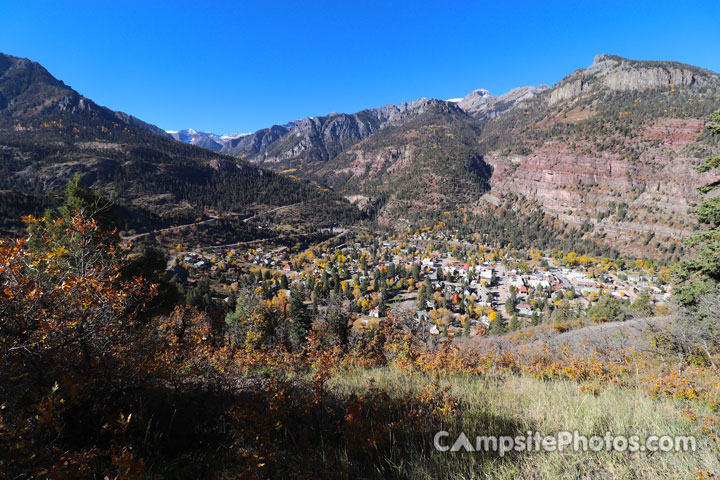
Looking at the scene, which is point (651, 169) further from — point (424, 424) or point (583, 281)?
point (424, 424)

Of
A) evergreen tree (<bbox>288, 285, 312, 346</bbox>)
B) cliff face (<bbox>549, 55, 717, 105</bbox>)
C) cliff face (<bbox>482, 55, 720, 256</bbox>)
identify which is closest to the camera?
evergreen tree (<bbox>288, 285, 312, 346</bbox>)

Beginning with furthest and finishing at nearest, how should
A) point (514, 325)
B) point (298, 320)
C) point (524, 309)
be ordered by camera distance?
point (524, 309), point (514, 325), point (298, 320)

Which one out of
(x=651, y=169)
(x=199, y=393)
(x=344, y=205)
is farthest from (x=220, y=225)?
(x=651, y=169)

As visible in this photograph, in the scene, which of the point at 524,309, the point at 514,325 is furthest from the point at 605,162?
the point at 514,325

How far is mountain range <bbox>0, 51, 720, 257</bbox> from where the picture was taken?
105 metres

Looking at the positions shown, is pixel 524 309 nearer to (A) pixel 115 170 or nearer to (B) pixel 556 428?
(B) pixel 556 428

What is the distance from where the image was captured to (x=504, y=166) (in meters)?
170

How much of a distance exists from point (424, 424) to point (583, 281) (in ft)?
315

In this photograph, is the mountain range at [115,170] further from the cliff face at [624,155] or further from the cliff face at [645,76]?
the cliff face at [645,76]

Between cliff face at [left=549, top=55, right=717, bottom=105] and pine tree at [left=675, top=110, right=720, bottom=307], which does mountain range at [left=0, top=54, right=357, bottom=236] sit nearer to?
pine tree at [left=675, top=110, right=720, bottom=307]

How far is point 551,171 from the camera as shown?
141125 mm

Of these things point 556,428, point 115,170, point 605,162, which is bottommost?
point 556,428

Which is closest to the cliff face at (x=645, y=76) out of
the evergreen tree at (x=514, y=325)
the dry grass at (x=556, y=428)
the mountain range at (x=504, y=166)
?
the mountain range at (x=504, y=166)

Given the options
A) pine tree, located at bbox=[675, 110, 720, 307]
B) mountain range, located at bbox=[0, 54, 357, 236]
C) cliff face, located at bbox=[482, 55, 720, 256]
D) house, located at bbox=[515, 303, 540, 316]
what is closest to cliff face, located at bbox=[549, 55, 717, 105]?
cliff face, located at bbox=[482, 55, 720, 256]
